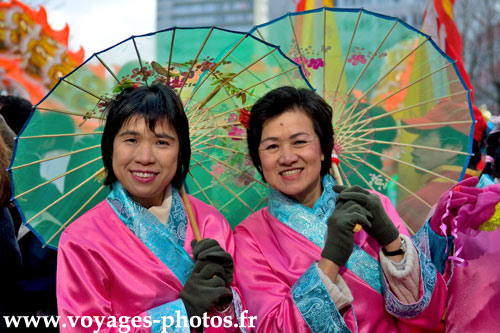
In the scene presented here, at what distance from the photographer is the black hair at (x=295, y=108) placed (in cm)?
253

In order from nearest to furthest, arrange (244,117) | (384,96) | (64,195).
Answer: (64,195) < (244,117) < (384,96)

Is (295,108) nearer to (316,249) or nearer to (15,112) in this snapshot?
(316,249)

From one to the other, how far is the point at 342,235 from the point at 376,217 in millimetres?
211

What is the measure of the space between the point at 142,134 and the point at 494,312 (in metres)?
1.84

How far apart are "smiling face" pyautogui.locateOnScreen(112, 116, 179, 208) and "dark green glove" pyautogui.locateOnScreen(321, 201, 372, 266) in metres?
0.78

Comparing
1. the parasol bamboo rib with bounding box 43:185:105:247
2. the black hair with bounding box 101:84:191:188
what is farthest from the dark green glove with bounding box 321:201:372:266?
the parasol bamboo rib with bounding box 43:185:105:247

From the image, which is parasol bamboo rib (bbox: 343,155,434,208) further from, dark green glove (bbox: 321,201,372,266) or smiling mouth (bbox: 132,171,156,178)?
smiling mouth (bbox: 132,171,156,178)

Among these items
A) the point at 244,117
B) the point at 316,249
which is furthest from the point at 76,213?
the point at 316,249

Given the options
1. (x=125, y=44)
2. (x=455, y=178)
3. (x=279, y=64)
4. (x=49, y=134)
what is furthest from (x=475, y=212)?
(x=49, y=134)

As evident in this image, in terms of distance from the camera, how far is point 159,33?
92.7 inches

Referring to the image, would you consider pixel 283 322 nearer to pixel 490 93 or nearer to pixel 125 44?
pixel 125 44

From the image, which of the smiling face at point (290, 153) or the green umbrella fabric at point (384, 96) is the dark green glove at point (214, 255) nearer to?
the smiling face at point (290, 153)

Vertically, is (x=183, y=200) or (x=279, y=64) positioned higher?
(x=279, y=64)

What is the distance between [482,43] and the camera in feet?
61.7
